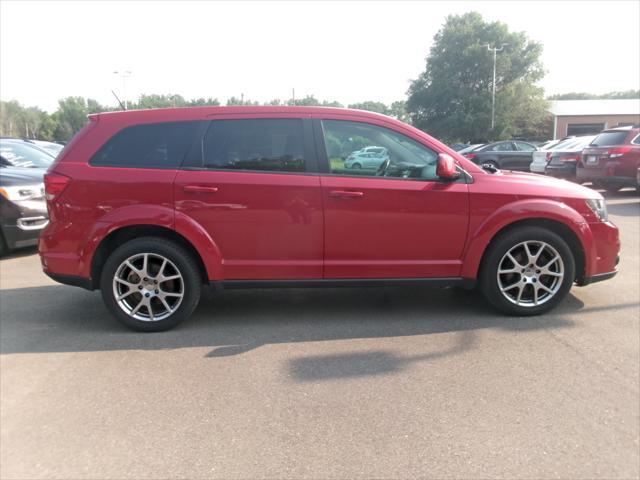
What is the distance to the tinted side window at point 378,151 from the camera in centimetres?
418

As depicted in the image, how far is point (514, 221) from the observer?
13.8ft

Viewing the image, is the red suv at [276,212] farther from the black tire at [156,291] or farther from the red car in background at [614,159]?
the red car in background at [614,159]

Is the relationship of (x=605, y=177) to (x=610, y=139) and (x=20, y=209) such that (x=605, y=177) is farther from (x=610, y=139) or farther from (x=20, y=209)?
(x=20, y=209)

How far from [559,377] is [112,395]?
2899mm

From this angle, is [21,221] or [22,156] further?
[22,156]

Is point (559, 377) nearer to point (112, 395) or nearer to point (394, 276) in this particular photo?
point (394, 276)

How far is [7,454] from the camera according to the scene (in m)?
2.63

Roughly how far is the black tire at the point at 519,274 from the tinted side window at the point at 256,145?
178 cm

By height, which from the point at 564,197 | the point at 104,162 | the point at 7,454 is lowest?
the point at 7,454

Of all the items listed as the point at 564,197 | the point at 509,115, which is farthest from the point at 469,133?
the point at 564,197

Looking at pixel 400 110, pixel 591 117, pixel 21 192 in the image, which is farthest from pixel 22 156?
pixel 400 110

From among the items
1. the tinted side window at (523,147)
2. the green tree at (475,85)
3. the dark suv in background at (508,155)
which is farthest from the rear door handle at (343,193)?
the green tree at (475,85)

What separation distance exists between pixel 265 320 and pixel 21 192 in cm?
460

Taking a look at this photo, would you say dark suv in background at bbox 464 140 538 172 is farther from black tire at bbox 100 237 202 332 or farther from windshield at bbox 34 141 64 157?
black tire at bbox 100 237 202 332
